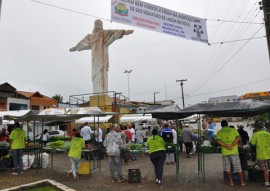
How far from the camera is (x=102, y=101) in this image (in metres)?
23.8

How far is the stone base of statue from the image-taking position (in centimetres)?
2341

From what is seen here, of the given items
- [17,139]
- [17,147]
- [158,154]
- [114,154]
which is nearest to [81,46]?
[17,139]

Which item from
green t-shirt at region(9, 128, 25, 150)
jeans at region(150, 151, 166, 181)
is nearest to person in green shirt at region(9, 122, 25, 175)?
green t-shirt at region(9, 128, 25, 150)

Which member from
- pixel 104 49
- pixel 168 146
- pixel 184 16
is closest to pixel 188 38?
pixel 184 16

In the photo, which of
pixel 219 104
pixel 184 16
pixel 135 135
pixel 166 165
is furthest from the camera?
pixel 135 135

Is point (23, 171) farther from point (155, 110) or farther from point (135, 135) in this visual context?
point (135, 135)

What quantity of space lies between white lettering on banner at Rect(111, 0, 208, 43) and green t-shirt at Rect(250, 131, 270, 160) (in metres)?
5.27

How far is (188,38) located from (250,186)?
6410mm

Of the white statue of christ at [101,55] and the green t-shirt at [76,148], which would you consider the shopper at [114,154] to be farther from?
the white statue of christ at [101,55]

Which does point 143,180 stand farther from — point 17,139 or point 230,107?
point 17,139

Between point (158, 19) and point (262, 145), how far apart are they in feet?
20.0

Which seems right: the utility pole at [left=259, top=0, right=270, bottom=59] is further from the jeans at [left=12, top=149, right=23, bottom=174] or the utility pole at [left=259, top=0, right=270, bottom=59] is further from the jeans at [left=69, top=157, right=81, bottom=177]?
the jeans at [left=12, top=149, right=23, bottom=174]

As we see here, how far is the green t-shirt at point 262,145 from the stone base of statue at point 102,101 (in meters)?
15.9

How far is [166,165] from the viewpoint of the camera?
44.3ft
